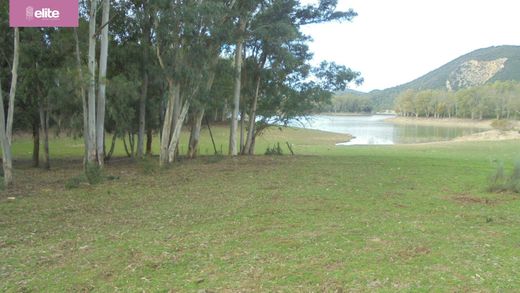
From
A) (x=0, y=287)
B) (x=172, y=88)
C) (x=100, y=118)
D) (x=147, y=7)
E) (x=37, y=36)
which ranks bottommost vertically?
(x=0, y=287)

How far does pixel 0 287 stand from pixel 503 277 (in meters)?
5.39

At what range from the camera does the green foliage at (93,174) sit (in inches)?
482

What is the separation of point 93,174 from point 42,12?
14.3ft

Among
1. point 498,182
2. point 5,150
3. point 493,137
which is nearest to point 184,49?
point 5,150

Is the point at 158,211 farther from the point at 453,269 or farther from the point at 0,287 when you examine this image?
the point at 453,269

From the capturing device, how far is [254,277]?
482 cm

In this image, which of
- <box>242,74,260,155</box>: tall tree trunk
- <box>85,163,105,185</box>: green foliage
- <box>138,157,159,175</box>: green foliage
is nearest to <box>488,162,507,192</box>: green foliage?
<box>138,157,159,175</box>: green foliage

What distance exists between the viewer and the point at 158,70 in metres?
16.3

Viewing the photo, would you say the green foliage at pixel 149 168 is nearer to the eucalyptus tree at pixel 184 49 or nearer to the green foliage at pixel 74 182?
the eucalyptus tree at pixel 184 49

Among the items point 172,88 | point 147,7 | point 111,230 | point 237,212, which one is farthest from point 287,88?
point 111,230

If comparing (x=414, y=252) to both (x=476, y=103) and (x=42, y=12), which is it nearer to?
(x=42, y=12)

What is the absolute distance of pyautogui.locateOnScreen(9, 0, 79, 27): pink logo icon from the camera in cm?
1037

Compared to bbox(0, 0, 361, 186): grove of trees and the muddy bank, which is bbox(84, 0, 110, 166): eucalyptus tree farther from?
the muddy bank

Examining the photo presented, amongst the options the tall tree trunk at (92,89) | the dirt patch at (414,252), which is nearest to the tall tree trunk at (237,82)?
the tall tree trunk at (92,89)
